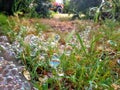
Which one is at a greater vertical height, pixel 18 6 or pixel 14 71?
pixel 18 6

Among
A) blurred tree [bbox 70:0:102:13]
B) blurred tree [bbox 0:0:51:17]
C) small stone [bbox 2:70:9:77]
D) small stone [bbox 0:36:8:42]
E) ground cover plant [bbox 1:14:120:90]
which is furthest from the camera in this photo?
blurred tree [bbox 70:0:102:13]

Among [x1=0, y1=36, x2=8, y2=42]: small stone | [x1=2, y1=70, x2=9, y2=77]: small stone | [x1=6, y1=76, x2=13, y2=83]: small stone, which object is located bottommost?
[x1=6, y1=76, x2=13, y2=83]: small stone

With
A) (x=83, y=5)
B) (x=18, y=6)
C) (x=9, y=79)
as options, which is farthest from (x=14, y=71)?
(x=83, y=5)

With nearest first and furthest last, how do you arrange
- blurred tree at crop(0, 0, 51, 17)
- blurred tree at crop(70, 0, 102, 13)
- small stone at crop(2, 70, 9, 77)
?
small stone at crop(2, 70, 9, 77)
blurred tree at crop(0, 0, 51, 17)
blurred tree at crop(70, 0, 102, 13)

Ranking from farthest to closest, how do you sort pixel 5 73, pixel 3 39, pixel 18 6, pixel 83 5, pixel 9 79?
1. pixel 83 5
2. pixel 18 6
3. pixel 3 39
4. pixel 5 73
5. pixel 9 79

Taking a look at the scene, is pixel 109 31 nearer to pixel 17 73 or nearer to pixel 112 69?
pixel 112 69

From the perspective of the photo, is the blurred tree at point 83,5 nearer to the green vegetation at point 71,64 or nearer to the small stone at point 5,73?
the green vegetation at point 71,64

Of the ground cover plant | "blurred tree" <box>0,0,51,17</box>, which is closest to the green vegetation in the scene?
the ground cover plant

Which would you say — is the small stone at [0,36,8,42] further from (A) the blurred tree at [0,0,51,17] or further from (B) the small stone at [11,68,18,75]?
(A) the blurred tree at [0,0,51,17]

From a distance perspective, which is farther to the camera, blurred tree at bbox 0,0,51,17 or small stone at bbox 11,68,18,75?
blurred tree at bbox 0,0,51,17

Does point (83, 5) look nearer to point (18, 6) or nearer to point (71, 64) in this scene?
point (18, 6)

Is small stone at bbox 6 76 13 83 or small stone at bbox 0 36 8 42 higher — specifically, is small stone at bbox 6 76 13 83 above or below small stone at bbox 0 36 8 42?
below

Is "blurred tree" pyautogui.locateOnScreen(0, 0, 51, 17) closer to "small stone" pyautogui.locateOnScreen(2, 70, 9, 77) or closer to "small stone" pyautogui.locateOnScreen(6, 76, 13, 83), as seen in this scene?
"small stone" pyautogui.locateOnScreen(2, 70, 9, 77)

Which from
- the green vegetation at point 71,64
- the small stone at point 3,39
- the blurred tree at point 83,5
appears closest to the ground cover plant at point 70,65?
the green vegetation at point 71,64
